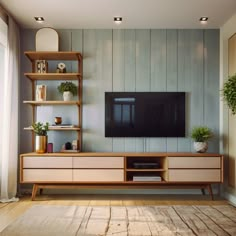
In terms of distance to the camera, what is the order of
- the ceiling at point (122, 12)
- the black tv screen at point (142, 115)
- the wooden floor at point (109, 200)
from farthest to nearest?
the black tv screen at point (142, 115), the wooden floor at point (109, 200), the ceiling at point (122, 12)

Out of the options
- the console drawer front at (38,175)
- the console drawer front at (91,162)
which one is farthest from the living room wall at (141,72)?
the console drawer front at (38,175)

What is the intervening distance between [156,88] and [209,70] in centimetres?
83

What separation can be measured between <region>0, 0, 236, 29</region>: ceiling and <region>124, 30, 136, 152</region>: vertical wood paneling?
0.53ft

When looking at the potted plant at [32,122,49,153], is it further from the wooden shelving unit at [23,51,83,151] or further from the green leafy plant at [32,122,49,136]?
the wooden shelving unit at [23,51,83,151]

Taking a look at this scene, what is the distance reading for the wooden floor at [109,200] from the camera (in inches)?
165

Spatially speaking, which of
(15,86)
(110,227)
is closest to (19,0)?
(15,86)

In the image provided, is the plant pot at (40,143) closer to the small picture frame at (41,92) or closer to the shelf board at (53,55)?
the small picture frame at (41,92)

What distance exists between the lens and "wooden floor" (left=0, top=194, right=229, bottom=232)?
4.20 metres

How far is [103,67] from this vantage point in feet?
16.4

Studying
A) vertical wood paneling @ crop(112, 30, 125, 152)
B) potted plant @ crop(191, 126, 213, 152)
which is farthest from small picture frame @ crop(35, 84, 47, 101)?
potted plant @ crop(191, 126, 213, 152)

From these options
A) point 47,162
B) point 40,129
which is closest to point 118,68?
point 40,129

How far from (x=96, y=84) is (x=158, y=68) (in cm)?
94

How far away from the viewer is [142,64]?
16.3 ft

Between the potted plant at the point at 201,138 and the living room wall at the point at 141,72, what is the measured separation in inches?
10.4
